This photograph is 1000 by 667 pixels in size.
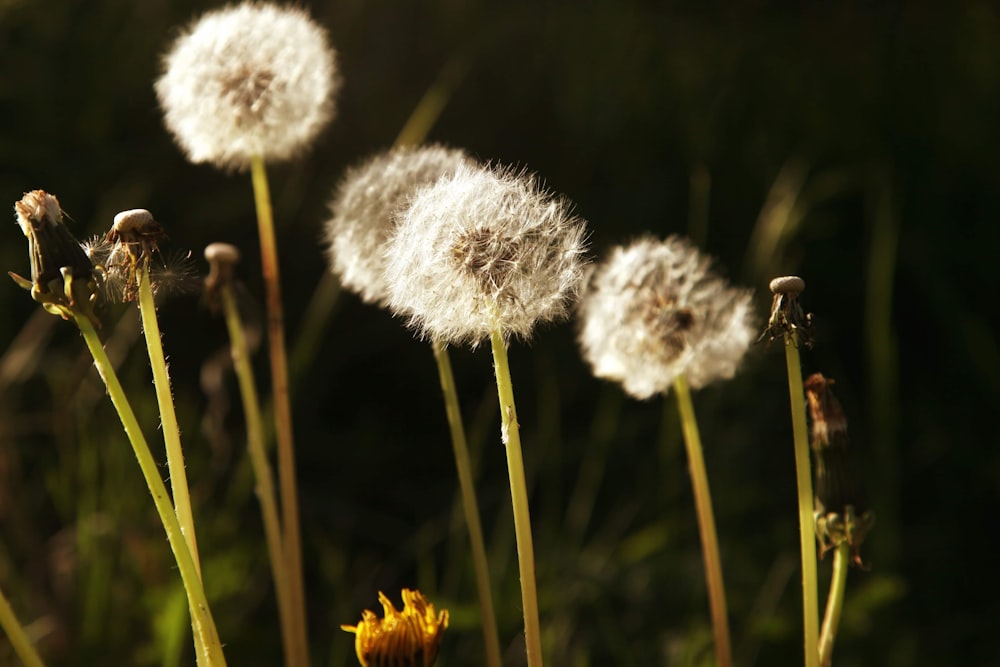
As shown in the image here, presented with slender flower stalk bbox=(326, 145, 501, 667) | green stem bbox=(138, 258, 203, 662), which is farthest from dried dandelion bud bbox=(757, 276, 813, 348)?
green stem bbox=(138, 258, 203, 662)

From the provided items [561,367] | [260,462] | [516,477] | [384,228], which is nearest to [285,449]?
Result: [260,462]

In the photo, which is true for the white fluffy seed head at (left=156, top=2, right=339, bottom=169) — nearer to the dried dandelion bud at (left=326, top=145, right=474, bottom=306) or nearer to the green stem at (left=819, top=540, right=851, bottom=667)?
the dried dandelion bud at (left=326, top=145, right=474, bottom=306)

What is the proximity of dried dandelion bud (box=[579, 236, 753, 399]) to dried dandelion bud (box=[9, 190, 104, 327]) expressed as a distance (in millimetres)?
439

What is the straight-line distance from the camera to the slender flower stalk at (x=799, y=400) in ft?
2.15

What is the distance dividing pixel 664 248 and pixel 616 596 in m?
0.78

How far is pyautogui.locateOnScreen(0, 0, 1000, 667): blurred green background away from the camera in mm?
1474

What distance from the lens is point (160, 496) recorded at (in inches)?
24.6

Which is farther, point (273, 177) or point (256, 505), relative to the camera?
point (273, 177)

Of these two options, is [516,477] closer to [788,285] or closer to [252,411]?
[788,285]

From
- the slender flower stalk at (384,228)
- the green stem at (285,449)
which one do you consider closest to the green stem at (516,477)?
the slender flower stalk at (384,228)

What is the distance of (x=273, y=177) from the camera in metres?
2.29

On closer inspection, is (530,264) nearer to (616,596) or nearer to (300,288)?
(616,596)

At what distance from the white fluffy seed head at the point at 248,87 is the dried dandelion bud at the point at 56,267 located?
356 millimetres

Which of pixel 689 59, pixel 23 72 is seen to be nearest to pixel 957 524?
pixel 689 59
